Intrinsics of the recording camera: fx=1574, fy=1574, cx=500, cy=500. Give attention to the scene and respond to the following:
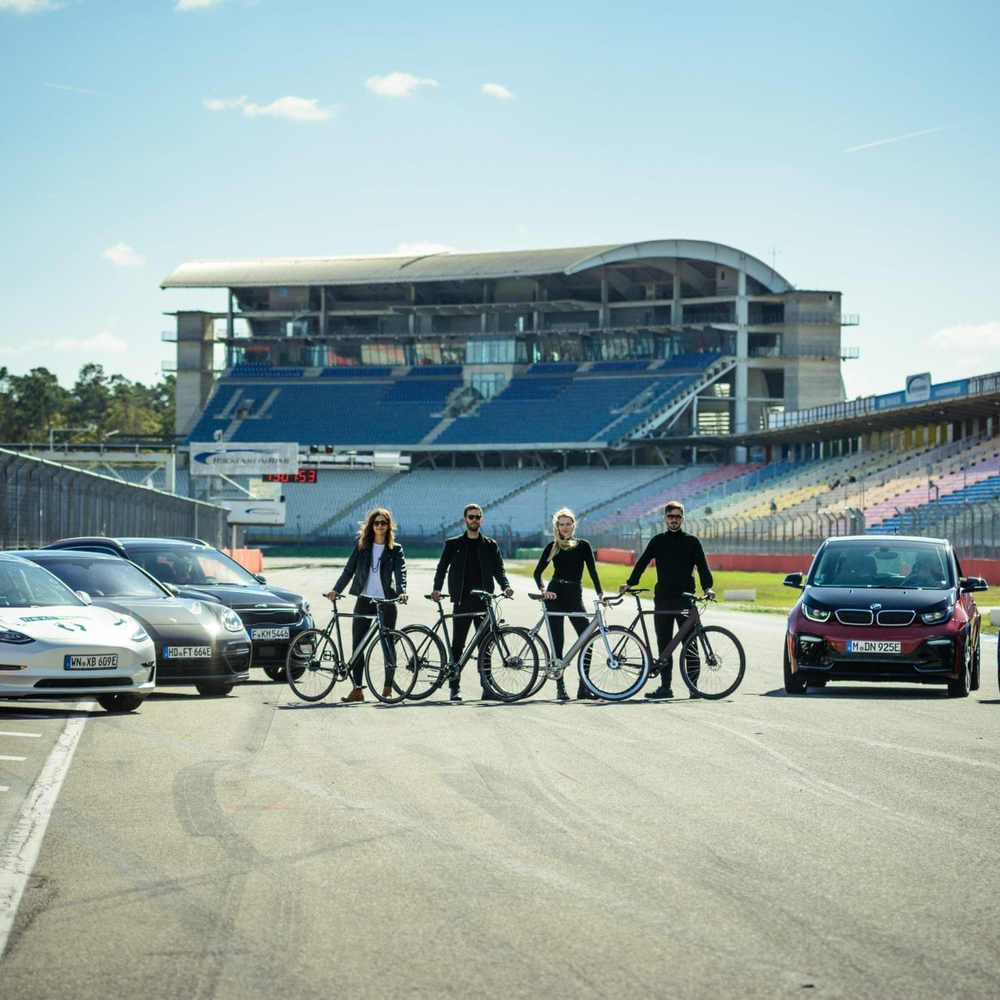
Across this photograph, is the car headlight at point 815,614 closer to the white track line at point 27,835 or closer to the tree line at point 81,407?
the white track line at point 27,835

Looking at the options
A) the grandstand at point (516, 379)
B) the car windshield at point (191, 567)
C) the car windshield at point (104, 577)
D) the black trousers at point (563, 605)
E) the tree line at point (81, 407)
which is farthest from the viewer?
the tree line at point (81, 407)

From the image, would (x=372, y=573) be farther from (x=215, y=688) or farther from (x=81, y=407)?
(x=81, y=407)

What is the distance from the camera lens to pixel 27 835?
7.64 metres

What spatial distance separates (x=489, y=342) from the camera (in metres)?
98.6

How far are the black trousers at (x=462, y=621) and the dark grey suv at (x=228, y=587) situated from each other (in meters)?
2.58

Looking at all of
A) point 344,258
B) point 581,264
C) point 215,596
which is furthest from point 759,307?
point 215,596

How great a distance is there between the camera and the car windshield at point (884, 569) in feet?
52.6

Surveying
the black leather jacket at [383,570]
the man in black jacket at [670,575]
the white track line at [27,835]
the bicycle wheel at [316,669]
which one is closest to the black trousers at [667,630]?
the man in black jacket at [670,575]

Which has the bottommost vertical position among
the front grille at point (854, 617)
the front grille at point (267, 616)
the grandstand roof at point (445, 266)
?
the front grille at point (267, 616)

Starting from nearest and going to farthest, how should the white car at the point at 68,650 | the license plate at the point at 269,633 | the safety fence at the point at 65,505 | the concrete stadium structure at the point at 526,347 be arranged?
the white car at the point at 68,650 < the license plate at the point at 269,633 < the safety fence at the point at 65,505 < the concrete stadium structure at the point at 526,347

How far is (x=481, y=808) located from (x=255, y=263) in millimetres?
100851

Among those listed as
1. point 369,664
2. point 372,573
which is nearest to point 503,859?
point 369,664

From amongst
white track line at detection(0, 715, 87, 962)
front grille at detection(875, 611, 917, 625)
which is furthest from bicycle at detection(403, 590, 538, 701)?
white track line at detection(0, 715, 87, 962)

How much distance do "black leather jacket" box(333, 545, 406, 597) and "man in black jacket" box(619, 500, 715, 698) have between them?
7.00 feet
